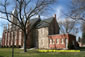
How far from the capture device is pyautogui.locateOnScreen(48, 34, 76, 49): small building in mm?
32125

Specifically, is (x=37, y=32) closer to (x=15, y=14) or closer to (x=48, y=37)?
(x=48, y=37)

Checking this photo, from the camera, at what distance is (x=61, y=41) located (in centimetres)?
3366

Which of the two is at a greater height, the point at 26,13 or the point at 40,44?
the point at 26,13

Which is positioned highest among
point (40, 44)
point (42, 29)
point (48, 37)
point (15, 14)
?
point (15, 14)

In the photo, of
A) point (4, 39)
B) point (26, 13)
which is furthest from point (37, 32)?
point (4, 39)

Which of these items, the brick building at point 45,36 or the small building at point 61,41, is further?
the brick building at point 45,36

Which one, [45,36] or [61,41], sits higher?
[45,36]

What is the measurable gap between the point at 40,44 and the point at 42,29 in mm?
5497

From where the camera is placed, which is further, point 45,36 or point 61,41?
point 45,36

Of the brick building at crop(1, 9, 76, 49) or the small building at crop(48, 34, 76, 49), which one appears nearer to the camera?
the small building at crop(48, 34, 76, 49)

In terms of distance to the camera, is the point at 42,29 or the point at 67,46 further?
the point at 42,29

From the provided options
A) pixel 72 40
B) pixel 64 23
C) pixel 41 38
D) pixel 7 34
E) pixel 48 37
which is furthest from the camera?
pixel 7 34

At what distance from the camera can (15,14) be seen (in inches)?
924

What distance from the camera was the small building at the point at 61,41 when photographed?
105ft
